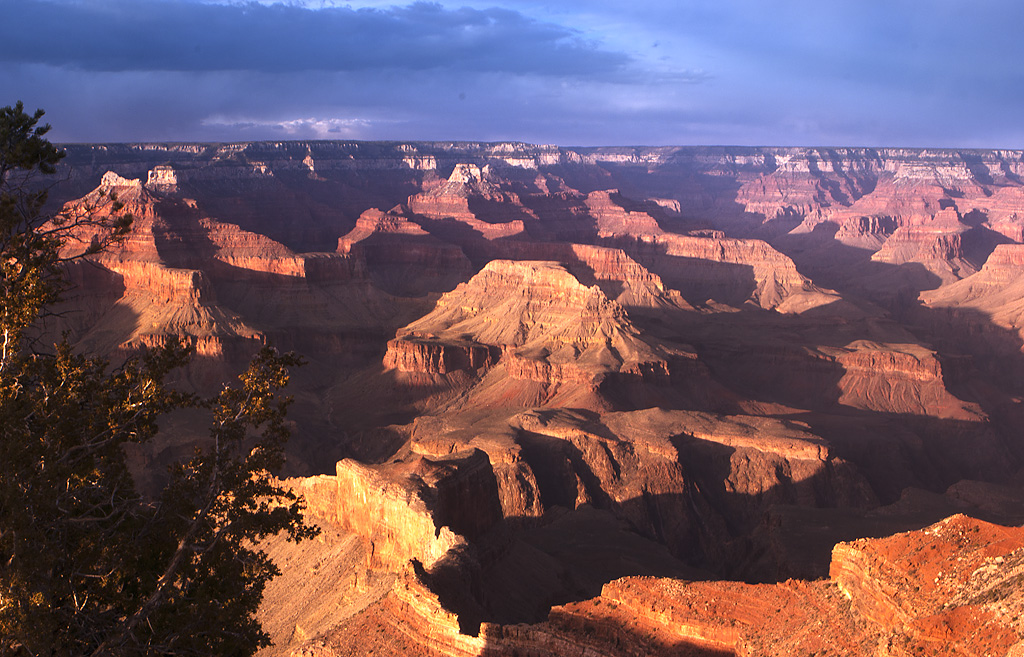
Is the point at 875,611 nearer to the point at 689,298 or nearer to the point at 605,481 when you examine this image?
the point at 605,481

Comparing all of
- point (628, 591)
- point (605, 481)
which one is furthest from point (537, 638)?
point (605, 481)

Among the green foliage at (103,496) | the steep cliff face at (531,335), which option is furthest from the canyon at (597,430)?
the green foliage at (103,496)

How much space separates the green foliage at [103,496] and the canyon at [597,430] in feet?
6.17

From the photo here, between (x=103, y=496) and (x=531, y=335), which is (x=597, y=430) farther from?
(x=103, y=496)

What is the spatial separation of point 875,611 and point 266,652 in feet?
77.7

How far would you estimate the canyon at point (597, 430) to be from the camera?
3042 centimetres

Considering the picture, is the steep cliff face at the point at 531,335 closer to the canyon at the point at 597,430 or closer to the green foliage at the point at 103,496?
the canyon at the point at 597,430

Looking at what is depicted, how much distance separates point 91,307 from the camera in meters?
110

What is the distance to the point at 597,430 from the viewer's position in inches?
2982

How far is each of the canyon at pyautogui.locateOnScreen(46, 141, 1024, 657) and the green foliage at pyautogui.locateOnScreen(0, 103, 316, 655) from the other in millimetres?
1881

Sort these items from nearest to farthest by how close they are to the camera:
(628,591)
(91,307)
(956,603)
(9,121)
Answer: (9,121) < (956,603) < (628,591) < (91,307)

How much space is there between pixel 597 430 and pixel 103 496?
57814mm

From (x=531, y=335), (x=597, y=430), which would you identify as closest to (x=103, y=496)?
(x=597, y=430)

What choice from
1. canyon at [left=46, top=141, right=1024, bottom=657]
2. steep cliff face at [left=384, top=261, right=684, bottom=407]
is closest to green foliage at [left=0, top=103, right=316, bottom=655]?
canyon at [left=46, top=141, right=1024, bottom=657]
